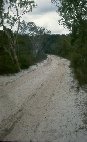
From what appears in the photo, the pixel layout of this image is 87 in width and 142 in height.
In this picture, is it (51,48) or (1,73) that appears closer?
(1,73)

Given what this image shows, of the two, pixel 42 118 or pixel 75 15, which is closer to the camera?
pixel 42 118

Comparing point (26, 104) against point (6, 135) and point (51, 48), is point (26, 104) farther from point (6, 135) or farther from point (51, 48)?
point (51, 48)

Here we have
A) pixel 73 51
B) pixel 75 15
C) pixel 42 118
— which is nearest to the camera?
pixel 42 118

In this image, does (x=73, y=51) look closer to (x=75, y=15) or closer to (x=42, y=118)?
(x=75, y=15)

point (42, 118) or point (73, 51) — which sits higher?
point (42, 118)

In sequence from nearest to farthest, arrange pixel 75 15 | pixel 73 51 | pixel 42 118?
pixel 42 118 < pixel 75 15 < pixel 73 51

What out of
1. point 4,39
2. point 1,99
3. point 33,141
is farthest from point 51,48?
point 33,141

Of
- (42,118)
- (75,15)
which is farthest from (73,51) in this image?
(42,118)

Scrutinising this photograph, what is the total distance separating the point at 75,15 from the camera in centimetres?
4550

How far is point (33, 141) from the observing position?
12.1 meters

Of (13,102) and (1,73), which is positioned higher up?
(13,102)

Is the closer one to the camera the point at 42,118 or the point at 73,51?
the point at 42,118

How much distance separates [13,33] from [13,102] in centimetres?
3092

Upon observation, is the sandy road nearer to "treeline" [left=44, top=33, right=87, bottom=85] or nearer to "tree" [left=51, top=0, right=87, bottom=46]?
"treeline" [left=44, top=33, right=87, bottom=85]
